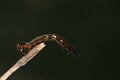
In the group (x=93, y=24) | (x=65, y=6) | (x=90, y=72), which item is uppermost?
(x=65, y=6)

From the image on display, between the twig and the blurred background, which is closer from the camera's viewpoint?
the twig

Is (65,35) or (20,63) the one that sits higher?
(65,35)

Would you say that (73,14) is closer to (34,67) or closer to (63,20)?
→ (63,20)

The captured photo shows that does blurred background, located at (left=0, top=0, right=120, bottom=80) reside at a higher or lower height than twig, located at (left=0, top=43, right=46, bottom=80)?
higher

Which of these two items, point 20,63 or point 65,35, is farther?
point 65,35

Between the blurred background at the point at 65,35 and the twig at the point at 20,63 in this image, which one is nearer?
the twig at the point at 20,63

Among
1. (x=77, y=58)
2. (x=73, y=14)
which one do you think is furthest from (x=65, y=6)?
(x=77, y=58)

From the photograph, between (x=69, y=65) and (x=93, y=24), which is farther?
(x=93, y=24)

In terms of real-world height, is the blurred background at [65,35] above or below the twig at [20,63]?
above
